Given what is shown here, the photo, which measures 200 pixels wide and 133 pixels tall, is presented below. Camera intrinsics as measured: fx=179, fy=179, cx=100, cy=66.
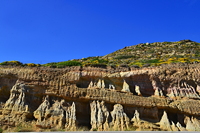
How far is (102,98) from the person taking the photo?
28047mm

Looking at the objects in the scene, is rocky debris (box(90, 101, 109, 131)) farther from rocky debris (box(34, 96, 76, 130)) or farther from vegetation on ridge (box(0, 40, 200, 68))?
vegetation on ridge (box(0, 40, 200, 68))

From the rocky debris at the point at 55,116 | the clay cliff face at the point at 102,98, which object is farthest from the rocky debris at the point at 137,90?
the rocky debris at the point at 55,116

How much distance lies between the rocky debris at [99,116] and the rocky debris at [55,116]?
109 inches

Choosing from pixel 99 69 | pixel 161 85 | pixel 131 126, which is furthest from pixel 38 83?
pixel 161 85

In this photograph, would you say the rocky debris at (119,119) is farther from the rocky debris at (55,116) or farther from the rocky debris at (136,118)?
the rocky debris at (55,116)

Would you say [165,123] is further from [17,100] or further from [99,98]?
[17,100]

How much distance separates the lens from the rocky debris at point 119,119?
25038mm

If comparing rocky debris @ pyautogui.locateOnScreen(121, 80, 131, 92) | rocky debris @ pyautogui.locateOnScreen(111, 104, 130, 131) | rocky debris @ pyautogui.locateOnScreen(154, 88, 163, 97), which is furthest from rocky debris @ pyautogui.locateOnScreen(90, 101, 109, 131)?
rocky debris @ pyautogui.locateOnScreen(154, 88, 163, 97)

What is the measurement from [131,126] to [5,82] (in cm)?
1926

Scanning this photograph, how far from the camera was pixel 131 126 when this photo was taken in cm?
2544

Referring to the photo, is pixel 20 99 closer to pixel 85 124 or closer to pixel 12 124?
pixel 12 124

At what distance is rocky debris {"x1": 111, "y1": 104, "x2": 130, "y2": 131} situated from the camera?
82.1 ft

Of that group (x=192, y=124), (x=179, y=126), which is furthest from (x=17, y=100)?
(x=192, y=124)

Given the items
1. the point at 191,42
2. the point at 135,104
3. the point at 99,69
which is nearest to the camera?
the point at 135,104
